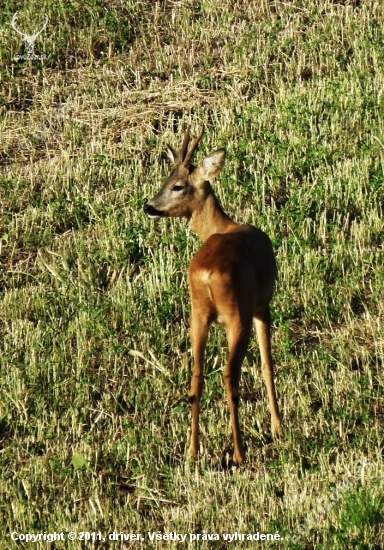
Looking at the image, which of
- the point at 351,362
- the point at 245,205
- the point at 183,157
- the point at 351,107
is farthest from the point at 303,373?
the point at 351,107

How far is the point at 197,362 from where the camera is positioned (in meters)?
8.07

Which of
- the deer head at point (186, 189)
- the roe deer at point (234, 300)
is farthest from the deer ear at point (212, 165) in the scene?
the roe deer at point (234, 300)

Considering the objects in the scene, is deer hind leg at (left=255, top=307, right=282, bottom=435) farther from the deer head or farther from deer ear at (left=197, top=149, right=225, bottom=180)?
deer ear at (left=197, top=149, right=225, bottom=180)

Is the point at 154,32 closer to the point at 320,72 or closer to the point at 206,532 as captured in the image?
the point at 320,72

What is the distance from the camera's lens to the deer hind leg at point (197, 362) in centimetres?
806

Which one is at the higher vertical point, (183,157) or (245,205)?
(183,157)

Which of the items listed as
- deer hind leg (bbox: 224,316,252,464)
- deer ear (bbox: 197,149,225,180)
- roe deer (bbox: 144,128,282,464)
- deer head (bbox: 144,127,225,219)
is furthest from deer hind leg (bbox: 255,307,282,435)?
deer ear (bbox: 197,149,225,180)

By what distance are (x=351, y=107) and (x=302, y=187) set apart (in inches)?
69.9

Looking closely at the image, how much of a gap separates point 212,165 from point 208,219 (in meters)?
0.42

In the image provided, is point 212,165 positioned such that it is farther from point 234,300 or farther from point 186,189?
point 234,300

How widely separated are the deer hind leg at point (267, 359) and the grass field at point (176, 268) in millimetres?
121

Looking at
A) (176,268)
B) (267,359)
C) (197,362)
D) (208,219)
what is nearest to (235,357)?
(197,362)

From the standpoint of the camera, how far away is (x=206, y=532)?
7.08 meters

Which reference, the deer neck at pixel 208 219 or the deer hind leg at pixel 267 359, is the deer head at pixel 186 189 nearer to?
the deer neck at pixel 208 219
